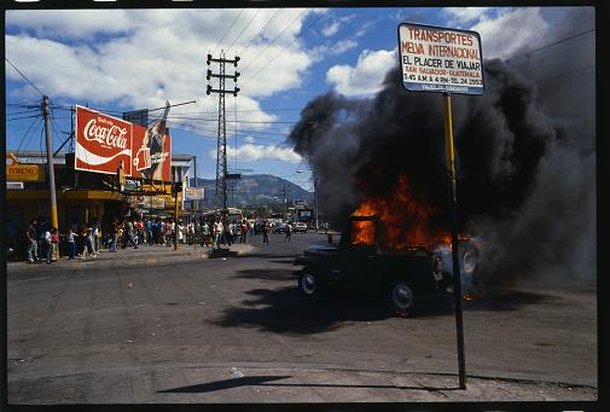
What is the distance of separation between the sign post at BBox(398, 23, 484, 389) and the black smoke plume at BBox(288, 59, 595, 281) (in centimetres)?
364

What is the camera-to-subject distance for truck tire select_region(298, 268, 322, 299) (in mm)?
10062

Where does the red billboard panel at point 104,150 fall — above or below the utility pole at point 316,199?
above

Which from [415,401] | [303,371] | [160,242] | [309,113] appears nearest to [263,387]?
[303,371]

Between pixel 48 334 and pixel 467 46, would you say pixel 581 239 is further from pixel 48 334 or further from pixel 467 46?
pixel 48 334

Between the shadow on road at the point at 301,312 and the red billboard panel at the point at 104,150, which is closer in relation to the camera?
the shadow on road at the point at 301,312

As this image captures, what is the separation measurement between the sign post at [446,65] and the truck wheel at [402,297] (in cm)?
342

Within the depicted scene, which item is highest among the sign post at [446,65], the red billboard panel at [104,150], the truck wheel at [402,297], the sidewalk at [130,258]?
the red billboard panel at [104,150]

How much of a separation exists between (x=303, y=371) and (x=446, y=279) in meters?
3.89

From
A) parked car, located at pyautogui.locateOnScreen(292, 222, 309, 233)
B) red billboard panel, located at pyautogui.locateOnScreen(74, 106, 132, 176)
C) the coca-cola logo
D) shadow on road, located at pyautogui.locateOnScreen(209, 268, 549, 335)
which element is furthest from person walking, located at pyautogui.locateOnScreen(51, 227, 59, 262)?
shadow on road, located at pyautogui.locateOnScreen(209, 268, 549, 335)

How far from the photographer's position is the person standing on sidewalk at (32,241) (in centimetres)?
1280

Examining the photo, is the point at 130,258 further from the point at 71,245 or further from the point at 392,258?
the point at 392,258

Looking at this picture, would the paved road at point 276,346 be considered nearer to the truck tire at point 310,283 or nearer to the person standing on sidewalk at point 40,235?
the truck tire at point 310,283

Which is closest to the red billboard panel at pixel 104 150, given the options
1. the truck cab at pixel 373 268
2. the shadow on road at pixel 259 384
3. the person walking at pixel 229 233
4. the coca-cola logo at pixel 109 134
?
the coca-cola logo at pixel 109 134

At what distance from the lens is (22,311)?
384 inches
